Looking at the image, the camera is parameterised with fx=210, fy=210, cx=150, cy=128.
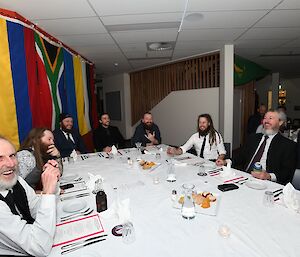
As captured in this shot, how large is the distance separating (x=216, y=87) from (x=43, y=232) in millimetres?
5169

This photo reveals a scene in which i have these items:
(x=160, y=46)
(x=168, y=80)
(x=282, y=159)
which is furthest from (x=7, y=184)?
(x=168, y=80)

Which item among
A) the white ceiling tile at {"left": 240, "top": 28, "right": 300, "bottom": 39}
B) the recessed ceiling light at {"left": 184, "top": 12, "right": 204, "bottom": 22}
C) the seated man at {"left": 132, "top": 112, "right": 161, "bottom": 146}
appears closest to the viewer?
the recessed ceiling light at {"left": 184, "top": 12, "right": 204, "bottom": 22}

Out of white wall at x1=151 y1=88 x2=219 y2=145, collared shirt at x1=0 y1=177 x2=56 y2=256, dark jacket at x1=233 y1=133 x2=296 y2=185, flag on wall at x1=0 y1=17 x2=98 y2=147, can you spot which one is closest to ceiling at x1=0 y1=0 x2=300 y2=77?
flag on wall at x1=0 y1=17 x2=98 y2=147

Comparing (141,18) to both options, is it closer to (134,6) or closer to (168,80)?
(134,6)

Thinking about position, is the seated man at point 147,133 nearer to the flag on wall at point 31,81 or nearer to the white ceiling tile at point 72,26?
the flag on wall at point 31,81

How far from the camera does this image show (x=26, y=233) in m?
1.04

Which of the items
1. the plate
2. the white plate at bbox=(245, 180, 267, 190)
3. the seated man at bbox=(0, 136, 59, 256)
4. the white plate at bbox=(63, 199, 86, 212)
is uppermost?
the seated man at bbox=(0, 136, 59, 256)

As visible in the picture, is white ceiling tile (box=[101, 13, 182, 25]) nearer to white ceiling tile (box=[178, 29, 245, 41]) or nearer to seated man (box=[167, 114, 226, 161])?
white ceiling tile (box=[178, 29, 245, 41])

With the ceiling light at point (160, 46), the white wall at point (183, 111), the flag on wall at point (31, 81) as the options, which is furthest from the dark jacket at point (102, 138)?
the white wall at point (183, 111)

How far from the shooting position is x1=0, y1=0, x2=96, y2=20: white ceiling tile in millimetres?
2432

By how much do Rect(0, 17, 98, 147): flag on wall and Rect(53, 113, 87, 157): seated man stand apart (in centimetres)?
17

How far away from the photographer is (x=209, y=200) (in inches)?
59.6

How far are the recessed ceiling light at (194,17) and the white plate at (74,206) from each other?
8.82 ft

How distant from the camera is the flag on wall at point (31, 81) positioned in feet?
8.38
